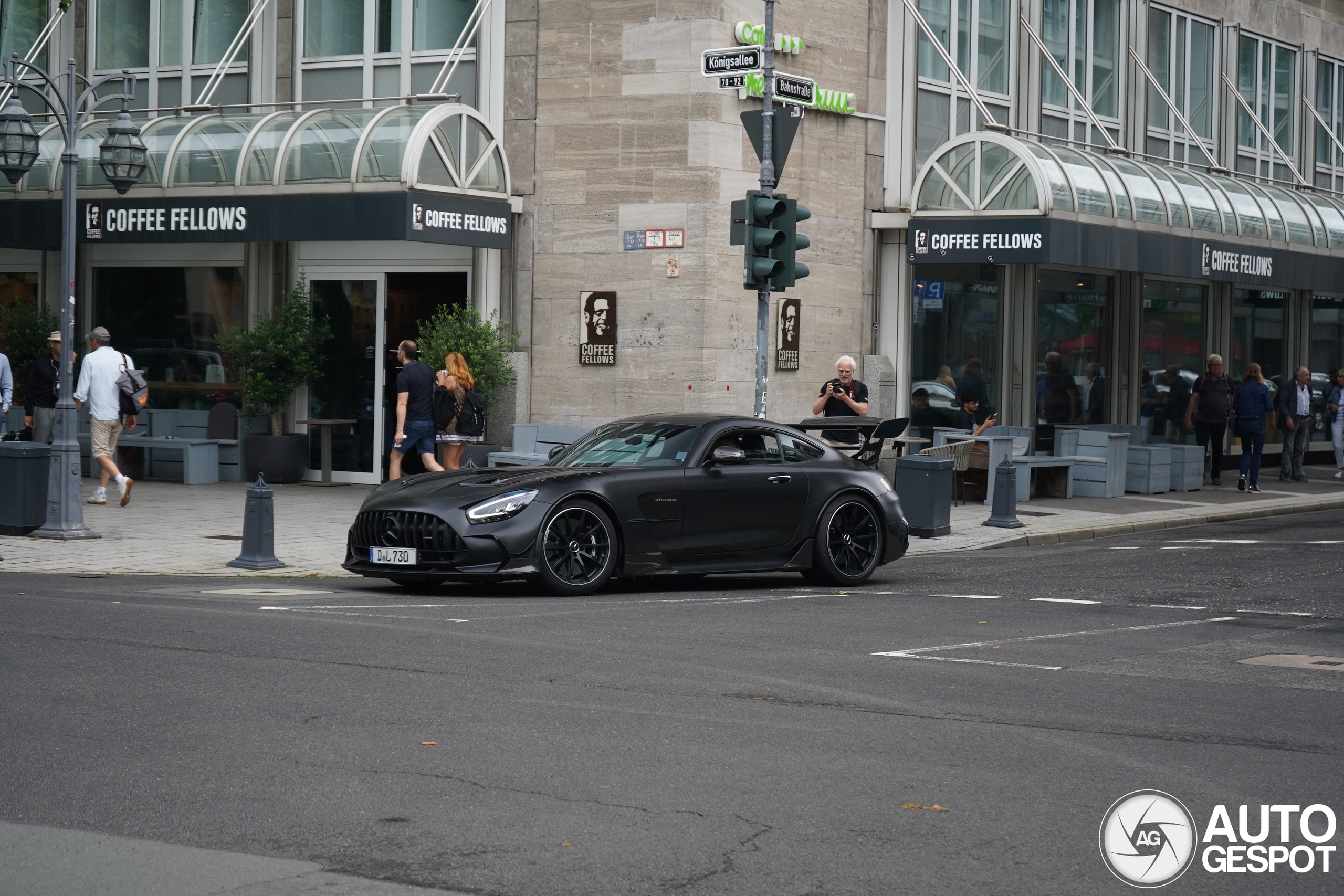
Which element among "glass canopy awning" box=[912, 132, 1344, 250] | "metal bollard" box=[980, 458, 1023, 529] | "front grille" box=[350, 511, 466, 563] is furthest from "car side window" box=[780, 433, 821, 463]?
"glass canopy awning" box=[912, 132, 1344, 250]

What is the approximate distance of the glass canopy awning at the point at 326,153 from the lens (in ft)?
69.1

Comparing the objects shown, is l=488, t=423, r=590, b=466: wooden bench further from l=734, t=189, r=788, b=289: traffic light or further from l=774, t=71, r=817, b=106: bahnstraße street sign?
l=774, t=71, r=817, b=106: bahnstraße street sign

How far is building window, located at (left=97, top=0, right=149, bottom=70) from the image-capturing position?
84.0 ft

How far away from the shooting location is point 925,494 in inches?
719

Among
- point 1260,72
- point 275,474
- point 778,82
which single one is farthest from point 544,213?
point 1260,72

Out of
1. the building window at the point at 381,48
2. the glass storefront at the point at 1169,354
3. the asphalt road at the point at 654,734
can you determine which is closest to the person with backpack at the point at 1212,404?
the glass storefront at the point at 1169,354

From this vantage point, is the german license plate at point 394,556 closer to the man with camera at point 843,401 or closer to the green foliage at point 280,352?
the man with camera at point 843,401

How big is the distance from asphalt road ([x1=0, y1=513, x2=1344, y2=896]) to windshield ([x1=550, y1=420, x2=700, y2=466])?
128 centimetres

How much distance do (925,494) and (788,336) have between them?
16.5 feet

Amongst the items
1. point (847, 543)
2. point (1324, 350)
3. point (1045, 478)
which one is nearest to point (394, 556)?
point (847, 543)

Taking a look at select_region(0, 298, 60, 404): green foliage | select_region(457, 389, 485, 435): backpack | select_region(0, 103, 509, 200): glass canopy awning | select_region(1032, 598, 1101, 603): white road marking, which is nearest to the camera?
select_region(1032, 598, 1101, 603): white road marking

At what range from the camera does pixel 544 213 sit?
2266cm

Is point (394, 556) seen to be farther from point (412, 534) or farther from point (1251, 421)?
point (1251, 421)

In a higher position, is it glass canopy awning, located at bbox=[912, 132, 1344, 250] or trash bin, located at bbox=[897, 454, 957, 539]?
glass canopy awning, located at bbox=[912, 132, 1344, 250]
